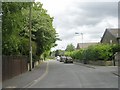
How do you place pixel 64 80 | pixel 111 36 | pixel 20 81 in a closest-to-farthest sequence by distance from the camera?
pixel 20 81, pixel 64 80, pixel 111 36

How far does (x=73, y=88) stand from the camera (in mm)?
18438

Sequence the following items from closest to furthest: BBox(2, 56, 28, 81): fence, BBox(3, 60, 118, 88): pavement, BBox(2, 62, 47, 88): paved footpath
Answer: BBox(2, 62, 47, 88): paved footpath, BBox(3, 60, 118, 88): pavement, BBox(2, 56, 28, 81): fence

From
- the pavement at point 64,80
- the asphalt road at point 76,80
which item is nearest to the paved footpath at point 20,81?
the pavement at point 64,80

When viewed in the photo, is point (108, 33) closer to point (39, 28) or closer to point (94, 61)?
point (94, 61)

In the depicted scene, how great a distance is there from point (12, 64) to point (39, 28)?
773 inches

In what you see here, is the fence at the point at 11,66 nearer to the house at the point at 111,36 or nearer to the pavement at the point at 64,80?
the pavement at the point at 64,80

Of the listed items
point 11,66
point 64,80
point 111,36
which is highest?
point 111,36

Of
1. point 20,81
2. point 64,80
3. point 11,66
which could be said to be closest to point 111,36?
point 11,66

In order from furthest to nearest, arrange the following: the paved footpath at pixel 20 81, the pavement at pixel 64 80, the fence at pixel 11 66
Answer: the fence at pixel 11 66
the pavement at pixel 64 80
the paved footpath at pixel 20 81

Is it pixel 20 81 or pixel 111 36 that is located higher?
pixel 111 36

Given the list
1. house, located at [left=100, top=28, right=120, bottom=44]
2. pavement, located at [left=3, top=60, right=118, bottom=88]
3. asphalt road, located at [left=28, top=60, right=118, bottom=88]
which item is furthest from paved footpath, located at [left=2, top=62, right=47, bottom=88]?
house, located at [left=100, top=28, right=120, bottom=44]

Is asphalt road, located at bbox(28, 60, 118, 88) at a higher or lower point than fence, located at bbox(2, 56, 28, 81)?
lower

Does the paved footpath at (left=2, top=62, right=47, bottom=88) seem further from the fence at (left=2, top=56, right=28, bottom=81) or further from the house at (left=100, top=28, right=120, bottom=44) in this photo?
the house at (left=100, top=28, right=120, bottom=44)

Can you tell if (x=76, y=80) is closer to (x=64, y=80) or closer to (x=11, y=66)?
(x=64, y=80)
